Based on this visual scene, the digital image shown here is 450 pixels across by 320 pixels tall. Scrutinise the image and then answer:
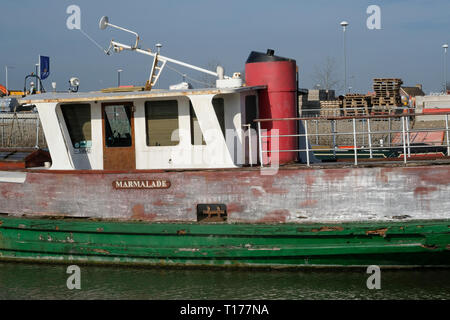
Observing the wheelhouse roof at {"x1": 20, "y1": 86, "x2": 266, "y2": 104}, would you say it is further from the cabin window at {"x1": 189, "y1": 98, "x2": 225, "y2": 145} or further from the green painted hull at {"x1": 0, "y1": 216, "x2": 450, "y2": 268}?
the green painted hull at {"x1": 0, "y1": 216, "x2": 450, "y2": 268}

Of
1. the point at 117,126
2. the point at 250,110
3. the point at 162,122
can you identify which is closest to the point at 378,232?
the point at 250,110

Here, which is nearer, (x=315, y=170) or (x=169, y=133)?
(x=315, y=170)

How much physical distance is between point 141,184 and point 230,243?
6.62 ft

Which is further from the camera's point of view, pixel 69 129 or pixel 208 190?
pixel 69 129

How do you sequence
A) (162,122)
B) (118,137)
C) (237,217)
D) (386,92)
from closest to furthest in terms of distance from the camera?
(237,217) → (162,122) → (118,137) → (386,92)

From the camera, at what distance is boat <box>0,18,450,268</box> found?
9812 millimetres

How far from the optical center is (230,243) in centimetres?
1020

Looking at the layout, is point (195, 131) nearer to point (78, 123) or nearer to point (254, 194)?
point (254, 194)

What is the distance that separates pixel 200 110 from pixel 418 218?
431 centimetres

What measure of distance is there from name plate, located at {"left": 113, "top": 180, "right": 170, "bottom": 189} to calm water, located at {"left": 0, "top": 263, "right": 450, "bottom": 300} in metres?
1.65

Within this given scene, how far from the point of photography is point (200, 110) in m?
10.5

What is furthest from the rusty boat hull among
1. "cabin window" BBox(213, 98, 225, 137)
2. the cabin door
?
"cabin window" BBox(213, 98, 225, 137)
